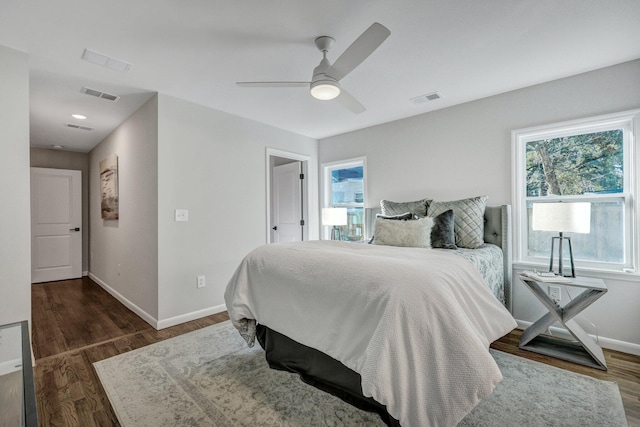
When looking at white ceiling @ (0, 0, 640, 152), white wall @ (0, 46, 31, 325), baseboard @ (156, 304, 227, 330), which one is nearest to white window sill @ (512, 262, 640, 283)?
white ceiling @ (0, 0, 640, 152)

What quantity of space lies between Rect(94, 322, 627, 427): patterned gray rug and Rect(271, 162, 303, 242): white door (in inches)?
112

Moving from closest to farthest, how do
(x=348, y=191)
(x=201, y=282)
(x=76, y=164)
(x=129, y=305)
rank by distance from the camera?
(x=201, y=282), (x=129, y=305), (x=348, y=191), (x=76, y=164)

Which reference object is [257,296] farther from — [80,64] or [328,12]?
[80,64]

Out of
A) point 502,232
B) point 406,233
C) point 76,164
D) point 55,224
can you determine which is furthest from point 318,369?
point 76,164

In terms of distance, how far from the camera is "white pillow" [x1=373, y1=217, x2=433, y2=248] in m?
2.70

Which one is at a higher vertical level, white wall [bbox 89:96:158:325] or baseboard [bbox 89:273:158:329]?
white wall [bbox 89:96:158:325]

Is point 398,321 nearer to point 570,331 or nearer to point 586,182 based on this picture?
point 570,331

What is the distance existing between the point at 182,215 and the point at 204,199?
32 cm

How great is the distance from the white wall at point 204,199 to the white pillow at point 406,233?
1832 millimetres

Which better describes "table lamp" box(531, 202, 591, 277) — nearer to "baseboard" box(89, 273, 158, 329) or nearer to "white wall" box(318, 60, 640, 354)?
"white wall" box(318, 60, 640, 354)

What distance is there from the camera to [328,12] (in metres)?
1.82

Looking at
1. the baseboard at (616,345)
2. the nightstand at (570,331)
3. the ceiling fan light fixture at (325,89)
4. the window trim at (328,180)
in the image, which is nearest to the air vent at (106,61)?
the ceiling fan light fixture at (325,89)

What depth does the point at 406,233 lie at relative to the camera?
9.03 ft

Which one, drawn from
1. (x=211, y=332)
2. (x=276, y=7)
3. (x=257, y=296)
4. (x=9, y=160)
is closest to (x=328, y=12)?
(x=276, y=7)
